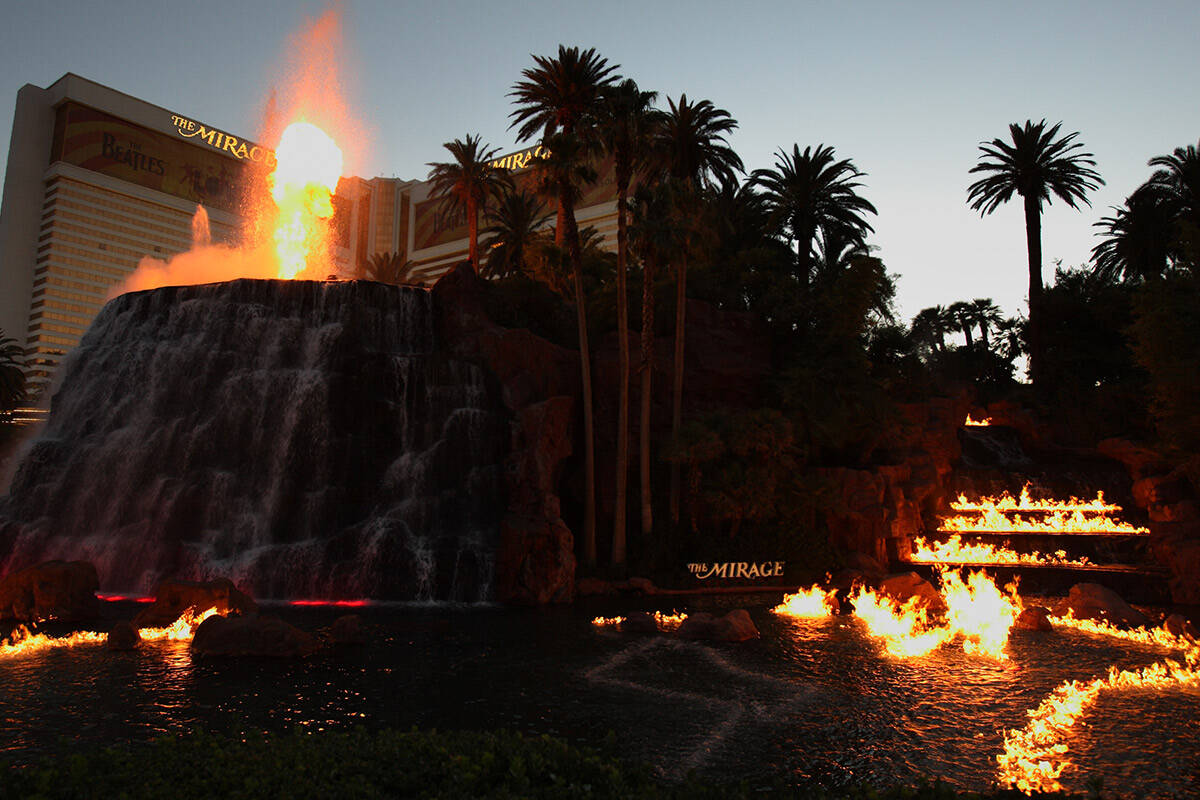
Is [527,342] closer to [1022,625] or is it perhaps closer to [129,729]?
[1022,625]

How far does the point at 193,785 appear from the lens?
7.06 meters

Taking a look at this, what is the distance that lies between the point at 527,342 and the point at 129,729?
2380 cm

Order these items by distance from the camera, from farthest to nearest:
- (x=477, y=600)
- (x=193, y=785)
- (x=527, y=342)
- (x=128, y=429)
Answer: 1. (x=527, y=342)
2. (x=128, y=429)
3. (x=477, y=600)
4. (x=193, y=785)

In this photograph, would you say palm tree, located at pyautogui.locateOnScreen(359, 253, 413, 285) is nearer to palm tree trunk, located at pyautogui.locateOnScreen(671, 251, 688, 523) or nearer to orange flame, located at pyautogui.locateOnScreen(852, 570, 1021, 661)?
palm tree trunk, located at pyautogui.locateOnScreen(671, 251, 688, 523)

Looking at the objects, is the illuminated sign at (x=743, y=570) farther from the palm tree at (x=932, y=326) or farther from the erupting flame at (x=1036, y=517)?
the palm tree at (x=932, y=326)

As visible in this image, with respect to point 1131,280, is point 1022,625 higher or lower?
lower

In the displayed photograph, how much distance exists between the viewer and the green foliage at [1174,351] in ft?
87.5

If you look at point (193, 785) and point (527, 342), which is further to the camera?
point (527, 342)

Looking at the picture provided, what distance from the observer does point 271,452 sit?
29078 mm

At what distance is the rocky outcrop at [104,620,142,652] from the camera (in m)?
16.3

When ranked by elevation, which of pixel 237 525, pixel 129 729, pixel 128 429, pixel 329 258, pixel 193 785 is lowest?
pixel 129 729

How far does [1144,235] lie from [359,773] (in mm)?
56877

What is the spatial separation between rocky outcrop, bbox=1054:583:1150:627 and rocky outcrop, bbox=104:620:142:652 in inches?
949

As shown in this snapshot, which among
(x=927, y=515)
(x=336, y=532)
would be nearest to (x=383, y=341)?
(x=336, y=532)
